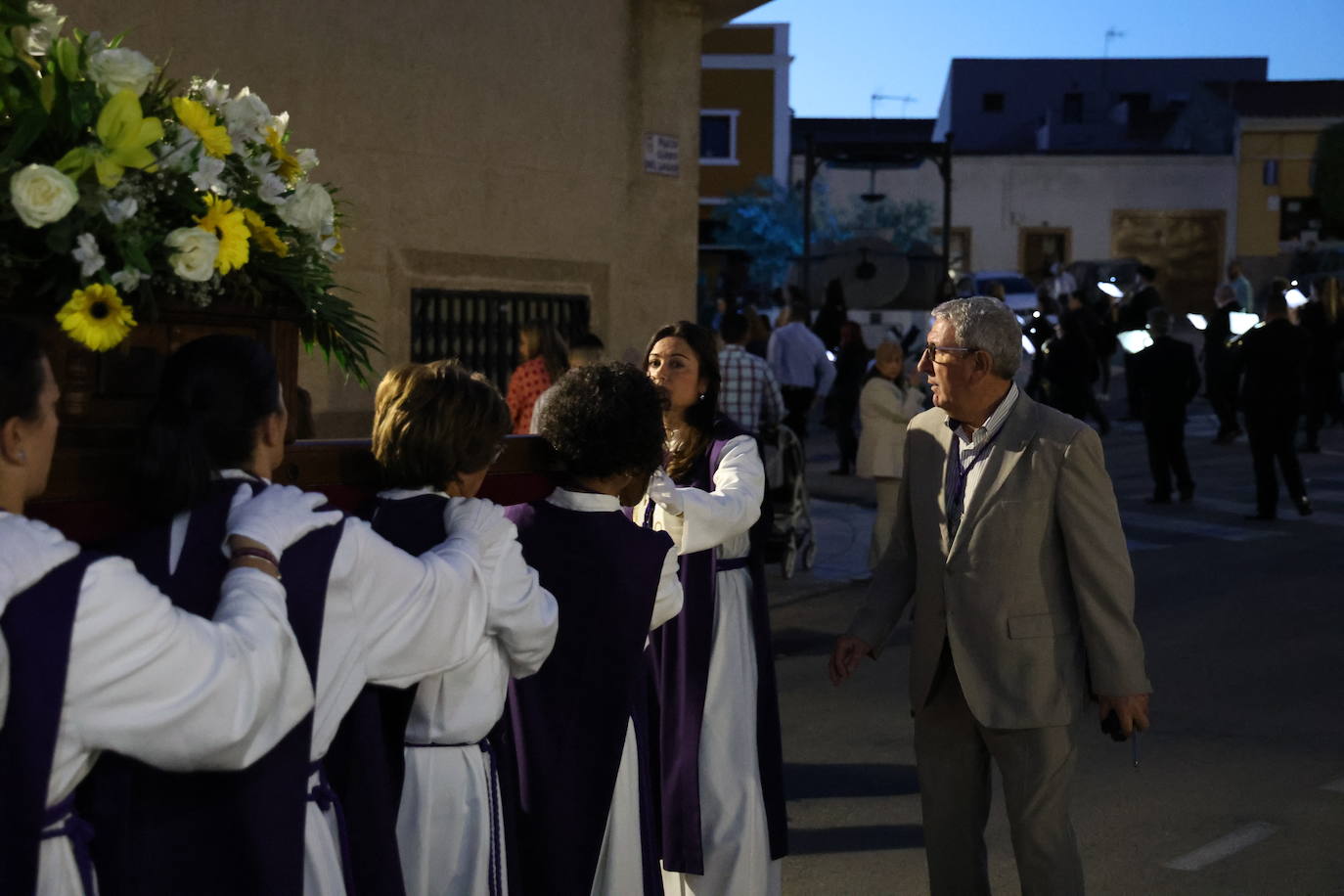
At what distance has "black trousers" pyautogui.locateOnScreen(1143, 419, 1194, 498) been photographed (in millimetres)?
15758

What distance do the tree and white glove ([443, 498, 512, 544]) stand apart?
164ft

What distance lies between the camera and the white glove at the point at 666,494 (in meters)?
4.53

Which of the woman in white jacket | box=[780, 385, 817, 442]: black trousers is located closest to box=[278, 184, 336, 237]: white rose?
the woman in white jacket

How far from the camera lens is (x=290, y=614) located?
288 cm

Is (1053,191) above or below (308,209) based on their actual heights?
above

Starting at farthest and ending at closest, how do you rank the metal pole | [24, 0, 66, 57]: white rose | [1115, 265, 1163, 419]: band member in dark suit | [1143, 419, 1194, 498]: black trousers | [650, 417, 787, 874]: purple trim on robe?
[1115, 265, 1163, 419]: band member in dark suit → the metal pole → [1143, 419, 1194, 498]: black trousers → [650, 417, 787, 874]: purple trim on robe → [24, 0, 66, 57]: white rose

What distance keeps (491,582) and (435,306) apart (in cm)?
704

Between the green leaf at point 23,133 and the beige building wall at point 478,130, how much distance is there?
5.23 meters

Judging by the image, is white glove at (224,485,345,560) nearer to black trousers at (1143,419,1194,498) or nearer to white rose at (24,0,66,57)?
white rose at (24,0,66,57)

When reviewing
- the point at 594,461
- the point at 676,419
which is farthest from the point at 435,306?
the point at 594,461

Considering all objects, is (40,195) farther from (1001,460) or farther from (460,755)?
(1001,460)

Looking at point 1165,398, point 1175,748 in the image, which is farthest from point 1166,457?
point 1175,748

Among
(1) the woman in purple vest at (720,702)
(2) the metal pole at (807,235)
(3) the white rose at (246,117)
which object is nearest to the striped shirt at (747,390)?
(2) the metal pole at (807,235)

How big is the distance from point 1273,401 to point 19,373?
13.7 metres
